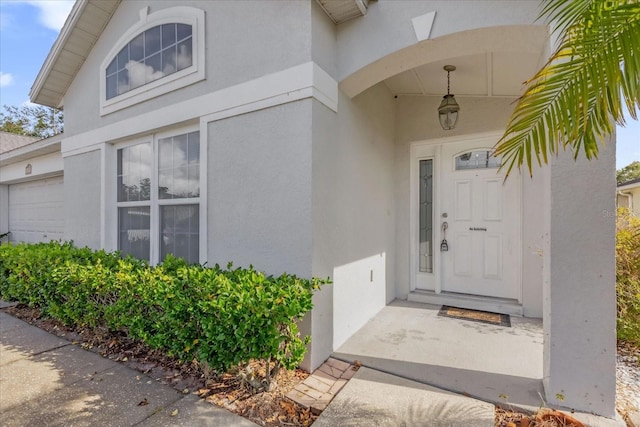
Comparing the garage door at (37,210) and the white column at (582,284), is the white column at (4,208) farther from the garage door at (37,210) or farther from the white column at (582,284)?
the white column at (582,284)

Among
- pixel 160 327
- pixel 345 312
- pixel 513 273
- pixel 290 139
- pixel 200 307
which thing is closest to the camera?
pixel 200 307

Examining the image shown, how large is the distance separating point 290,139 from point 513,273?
3.85 m

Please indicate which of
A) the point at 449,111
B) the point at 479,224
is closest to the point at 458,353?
the point at 479,224

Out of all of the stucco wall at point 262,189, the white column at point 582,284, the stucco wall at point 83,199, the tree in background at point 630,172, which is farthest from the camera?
the tree in background at point 630,172

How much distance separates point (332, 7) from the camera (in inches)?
129

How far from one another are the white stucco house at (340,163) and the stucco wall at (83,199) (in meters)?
0.04

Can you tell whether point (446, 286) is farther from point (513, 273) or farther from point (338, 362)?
point (338, 362)

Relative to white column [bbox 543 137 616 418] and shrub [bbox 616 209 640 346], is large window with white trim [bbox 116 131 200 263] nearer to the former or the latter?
white column [bbox 543 137 616 418]

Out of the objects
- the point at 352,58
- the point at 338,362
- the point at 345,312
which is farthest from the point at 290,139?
the point at 338,362

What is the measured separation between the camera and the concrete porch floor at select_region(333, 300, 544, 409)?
9.13ft

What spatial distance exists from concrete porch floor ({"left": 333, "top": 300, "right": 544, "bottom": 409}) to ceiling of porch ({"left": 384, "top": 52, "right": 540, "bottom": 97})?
3.06 m

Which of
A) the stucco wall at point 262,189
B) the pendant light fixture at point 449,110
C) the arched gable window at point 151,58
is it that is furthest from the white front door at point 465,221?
the arched gable window at point 151,58

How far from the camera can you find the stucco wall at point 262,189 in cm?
314

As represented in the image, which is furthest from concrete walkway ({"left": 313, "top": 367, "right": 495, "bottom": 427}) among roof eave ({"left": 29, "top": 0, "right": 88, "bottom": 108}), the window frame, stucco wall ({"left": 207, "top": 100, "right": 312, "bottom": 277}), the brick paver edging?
roof eave ({"left": 29, "top": 0, "right": 88, "bottom": 108})
